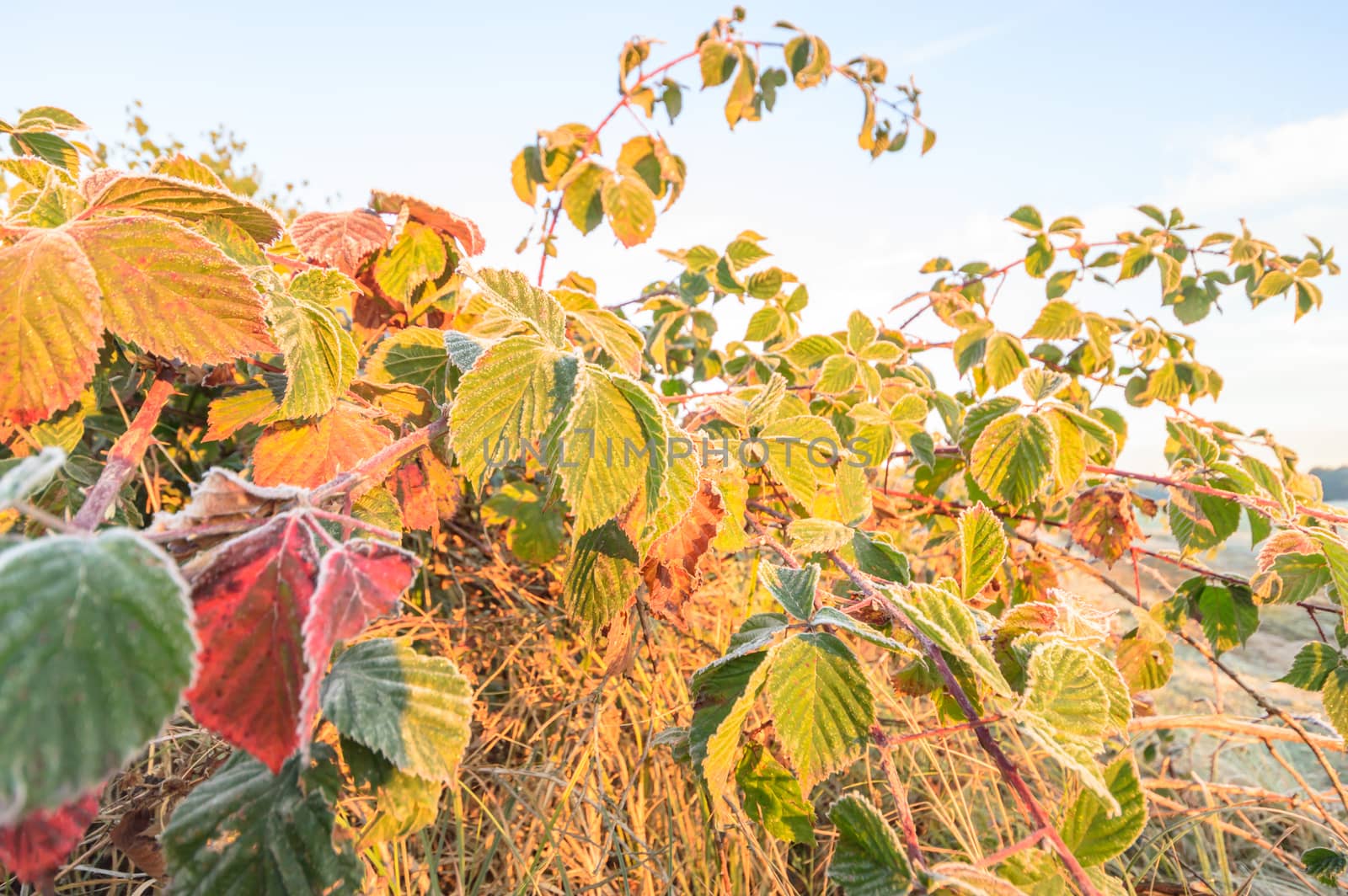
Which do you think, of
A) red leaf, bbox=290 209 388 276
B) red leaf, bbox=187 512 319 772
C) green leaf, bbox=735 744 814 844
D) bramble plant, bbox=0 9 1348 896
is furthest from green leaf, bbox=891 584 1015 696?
red leaf, bbox=290 209 388 276

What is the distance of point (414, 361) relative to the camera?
2.53 ft

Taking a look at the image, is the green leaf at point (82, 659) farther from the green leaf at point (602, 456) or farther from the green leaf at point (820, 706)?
the green leaf at point (820, 706)

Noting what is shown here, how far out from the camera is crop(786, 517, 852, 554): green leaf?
27.7 inches

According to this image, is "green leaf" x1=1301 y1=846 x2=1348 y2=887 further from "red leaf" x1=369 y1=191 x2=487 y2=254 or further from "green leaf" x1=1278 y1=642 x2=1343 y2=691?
"red leaf" x1=369 y1=191 x2=487 y2=254

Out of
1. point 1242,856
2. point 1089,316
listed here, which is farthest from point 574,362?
point 1242,856

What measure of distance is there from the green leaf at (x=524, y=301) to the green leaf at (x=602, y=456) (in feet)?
0.24

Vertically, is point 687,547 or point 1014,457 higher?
point 1014,457

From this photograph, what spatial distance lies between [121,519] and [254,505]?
2.04ft

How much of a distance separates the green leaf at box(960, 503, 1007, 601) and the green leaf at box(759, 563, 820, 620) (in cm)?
17

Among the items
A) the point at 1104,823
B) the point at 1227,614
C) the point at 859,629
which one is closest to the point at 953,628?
the point at 859,629

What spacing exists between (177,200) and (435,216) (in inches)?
13.7

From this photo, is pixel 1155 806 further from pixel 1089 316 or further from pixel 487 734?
pixel 487 734

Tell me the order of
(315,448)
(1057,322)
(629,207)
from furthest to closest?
(1057,322) < (629,207) < (315,448)

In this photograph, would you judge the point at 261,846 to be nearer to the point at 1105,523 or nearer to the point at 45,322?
the point at 45,322
